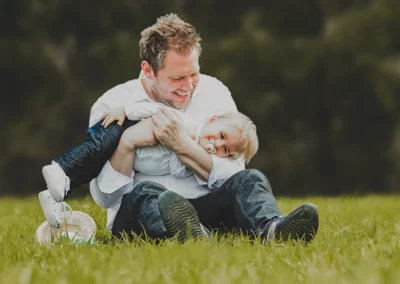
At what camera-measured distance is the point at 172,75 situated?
3895 millimetres

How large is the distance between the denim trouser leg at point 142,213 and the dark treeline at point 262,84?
9660 mm

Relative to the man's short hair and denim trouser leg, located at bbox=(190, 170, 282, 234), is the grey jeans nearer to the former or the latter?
denim trouser leg, located at bbox=(190, 170, 282, 234)

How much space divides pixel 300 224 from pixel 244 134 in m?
0.68

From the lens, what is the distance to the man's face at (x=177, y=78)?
12.8 ft

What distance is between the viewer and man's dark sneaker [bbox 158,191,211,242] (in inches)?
128

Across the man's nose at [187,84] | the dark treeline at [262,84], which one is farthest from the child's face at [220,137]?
the dark treeline at [262,84]

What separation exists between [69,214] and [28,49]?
1039cm

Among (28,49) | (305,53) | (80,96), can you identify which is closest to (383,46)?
(305,53)

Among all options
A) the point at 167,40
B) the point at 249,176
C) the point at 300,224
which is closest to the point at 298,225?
the point at 300,224

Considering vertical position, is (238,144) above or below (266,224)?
above

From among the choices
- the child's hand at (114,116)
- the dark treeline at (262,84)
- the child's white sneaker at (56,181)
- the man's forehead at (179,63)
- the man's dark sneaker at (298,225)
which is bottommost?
the dark treeline at (262,84)

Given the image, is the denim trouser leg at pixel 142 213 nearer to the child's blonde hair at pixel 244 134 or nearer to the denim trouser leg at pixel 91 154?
the denim trouser leg at pixel 91 154

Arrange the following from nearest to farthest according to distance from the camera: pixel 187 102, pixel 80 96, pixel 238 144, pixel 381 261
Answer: pixel 381 261 → pixel 238 144 → pixel 187 102 → pixel 80 96

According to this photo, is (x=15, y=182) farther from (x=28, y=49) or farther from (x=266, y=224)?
(x=266, y=224)
